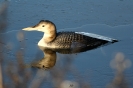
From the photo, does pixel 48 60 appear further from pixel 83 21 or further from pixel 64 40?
pixel 83 21

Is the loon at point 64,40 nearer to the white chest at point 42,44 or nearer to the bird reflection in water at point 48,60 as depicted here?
the white chest at point 42,44

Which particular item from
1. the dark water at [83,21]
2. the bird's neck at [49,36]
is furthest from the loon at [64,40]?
the dark water at [83,21]

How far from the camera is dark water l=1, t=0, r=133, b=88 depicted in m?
6.01

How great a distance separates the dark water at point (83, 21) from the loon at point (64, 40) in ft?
0.62

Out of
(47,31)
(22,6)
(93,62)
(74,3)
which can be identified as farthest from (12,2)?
(93,62)

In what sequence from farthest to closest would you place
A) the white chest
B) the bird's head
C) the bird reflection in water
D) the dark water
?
the bird's head, the white chest, the dark water, the bird reflection in water

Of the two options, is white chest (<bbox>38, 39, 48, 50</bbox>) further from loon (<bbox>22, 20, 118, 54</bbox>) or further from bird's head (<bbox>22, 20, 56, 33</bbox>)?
bird's head (<bbox>22, 20, 56, 33</bbox>)

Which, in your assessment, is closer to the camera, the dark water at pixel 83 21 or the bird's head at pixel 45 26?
the dark water at pixel 83 21

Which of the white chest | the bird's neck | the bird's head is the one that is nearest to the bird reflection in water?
the white chest

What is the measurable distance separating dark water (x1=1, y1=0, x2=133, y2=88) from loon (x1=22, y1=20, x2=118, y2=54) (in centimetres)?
19

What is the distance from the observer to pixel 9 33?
690 cm

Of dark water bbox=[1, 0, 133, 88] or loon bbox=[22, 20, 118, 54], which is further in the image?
loon bbox=[22, 20, 118, 54]

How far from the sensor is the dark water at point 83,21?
6.01 m

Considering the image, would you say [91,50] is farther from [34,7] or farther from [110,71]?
[34,7]
